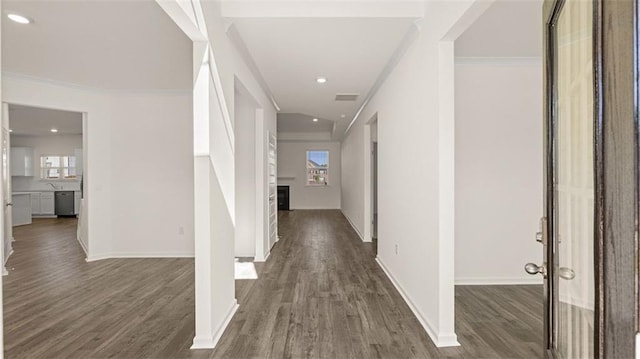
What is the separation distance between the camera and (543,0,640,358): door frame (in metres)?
0.63

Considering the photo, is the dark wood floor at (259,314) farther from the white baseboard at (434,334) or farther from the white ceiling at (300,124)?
the white ceiling at (300,124)

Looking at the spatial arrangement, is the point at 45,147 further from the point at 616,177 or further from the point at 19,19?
the point at 616,177

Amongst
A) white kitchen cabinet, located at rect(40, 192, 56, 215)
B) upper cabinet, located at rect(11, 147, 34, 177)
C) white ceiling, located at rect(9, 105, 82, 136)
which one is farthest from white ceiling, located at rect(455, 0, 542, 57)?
upper cabinet, located at rect(11, 147, 34, 177)

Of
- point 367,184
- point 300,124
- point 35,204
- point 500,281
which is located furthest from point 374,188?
point 35,204

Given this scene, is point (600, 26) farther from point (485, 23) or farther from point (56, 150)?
point (56, 150)

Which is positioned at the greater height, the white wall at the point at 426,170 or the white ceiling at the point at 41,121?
the white ceiling at the point at 41,121

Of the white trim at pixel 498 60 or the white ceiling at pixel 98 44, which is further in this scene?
the white trim at pixel 498 60

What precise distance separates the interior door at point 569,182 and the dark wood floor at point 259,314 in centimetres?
135

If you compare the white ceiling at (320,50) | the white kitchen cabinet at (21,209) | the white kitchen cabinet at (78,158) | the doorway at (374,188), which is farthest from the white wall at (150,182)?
the white kitchen cabinet at (78,158)

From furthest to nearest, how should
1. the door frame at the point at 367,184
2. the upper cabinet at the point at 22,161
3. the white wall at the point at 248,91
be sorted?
the upper cabinet at the point at 22,161, the door frame at the point at 367,184, the white wall at the point at 248,91

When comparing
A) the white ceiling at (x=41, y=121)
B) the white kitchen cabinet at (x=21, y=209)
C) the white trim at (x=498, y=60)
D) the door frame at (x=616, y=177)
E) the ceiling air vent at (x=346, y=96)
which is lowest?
the white kitchen cabinet at (x=21, y=209)

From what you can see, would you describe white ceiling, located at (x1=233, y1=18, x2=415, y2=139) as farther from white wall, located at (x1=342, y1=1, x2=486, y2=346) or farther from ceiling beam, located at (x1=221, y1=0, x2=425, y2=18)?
white wall, located at (x1=342, y1=1, x2=486, y2=346)

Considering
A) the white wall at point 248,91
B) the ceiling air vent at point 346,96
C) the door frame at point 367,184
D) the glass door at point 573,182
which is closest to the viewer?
the glass door at point 573,182

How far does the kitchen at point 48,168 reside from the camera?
9.15 metres
